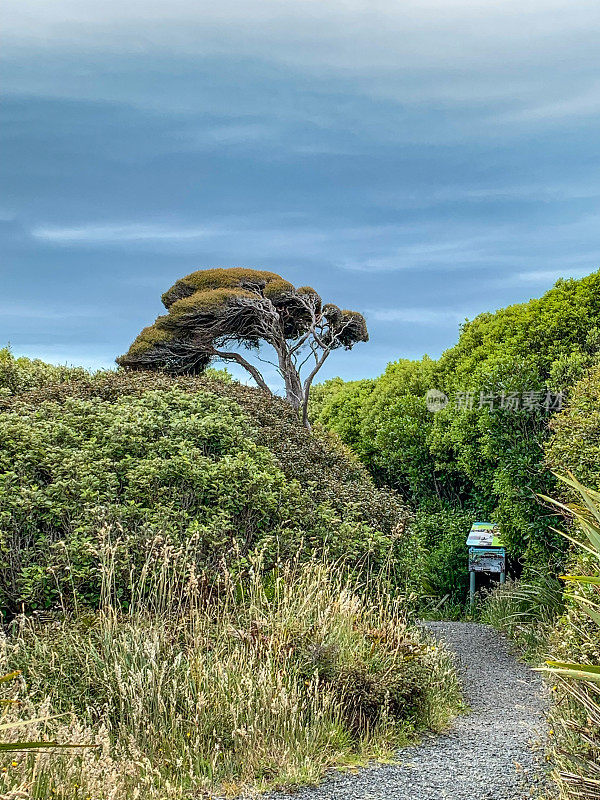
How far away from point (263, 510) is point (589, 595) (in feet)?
9.82

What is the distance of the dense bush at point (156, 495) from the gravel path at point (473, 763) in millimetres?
1714

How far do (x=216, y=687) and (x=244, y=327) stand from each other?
35.7 ft

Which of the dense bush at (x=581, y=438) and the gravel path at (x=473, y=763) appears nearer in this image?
the gravel path at (x=473, y=763)

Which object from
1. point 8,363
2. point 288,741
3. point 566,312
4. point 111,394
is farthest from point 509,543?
point 8,363

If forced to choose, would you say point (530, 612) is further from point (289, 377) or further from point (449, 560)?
point (289, 377)

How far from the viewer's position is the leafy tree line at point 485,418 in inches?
416

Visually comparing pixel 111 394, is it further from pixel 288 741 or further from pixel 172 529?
pixel 288 741

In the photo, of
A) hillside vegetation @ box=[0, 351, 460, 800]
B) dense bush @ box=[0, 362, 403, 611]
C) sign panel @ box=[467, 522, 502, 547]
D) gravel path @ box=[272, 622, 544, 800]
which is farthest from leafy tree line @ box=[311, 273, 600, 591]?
gravel path @ box=[272, 622, 544, 800]

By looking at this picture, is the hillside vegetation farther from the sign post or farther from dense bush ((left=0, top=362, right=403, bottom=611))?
the sign post

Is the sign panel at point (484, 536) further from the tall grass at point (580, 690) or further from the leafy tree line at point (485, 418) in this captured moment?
the tall grass at point (580, 690)

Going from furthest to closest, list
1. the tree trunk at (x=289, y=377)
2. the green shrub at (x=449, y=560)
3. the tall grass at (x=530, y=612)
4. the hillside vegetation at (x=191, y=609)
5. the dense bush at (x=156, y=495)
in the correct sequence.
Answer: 1. the tree trunk at (x=289, y=377)
2. the green shrub at (x=449, y=560)
3. the tall grass at (x=530, y=612)
4. the dense bush at (x=156, y=495)
5. the hillside vegetation at (x=191, y=609)

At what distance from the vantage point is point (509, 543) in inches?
440

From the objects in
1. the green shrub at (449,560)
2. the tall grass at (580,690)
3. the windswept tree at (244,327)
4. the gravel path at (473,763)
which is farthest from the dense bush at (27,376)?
the tall grass at (580,690)

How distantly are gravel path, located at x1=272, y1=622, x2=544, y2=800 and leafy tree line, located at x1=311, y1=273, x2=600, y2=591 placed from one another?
2.98m
